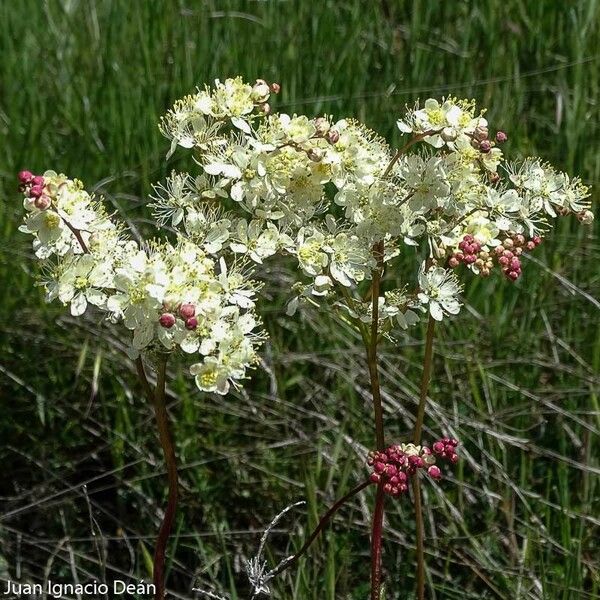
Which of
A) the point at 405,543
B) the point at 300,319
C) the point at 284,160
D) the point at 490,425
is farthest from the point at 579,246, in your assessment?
the point at 284,160

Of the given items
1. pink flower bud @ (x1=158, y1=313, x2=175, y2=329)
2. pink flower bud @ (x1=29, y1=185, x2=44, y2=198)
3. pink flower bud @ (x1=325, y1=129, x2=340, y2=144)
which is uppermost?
pink flower bud @ (x1=325, y1=129, x2=340, y2=144)

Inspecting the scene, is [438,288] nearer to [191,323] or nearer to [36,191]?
[191,323]

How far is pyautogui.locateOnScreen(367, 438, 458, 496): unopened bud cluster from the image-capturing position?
129 centimetres

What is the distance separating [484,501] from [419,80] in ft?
4.21

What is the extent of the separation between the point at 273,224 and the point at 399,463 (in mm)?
362

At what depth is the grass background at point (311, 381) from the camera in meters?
2.14

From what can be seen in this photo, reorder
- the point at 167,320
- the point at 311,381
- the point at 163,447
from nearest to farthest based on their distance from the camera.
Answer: the point at 167,320 < the point at 163,447 < the point at 311,381

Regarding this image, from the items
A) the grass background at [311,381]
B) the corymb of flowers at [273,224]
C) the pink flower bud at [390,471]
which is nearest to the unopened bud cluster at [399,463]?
the pink flower bud at [390,471]

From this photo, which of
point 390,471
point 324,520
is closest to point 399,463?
point 390,471

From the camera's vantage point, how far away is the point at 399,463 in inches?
51.9

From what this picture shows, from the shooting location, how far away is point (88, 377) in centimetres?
248

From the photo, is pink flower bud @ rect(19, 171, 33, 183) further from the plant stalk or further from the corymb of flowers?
the plant stalk

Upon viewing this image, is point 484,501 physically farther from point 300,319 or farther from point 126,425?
point 126,425

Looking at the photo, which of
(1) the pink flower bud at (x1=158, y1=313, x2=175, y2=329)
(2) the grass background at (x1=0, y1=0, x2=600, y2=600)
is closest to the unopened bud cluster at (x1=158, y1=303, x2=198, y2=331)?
(1) the pink flower bud at (x1=158, y1=313, x2=175, y2=329)
